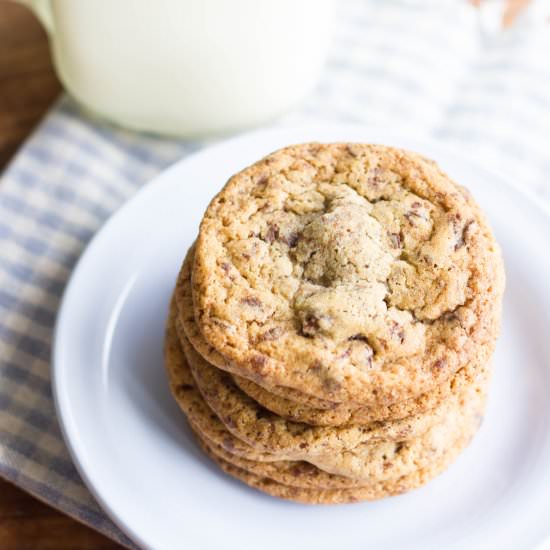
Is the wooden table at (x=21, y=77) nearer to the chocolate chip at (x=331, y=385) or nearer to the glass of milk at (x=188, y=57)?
the glass of milk at (x=188, y=57)

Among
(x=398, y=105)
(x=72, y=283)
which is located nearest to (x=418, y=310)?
(x=72, y=283)

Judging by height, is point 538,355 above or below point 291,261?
below

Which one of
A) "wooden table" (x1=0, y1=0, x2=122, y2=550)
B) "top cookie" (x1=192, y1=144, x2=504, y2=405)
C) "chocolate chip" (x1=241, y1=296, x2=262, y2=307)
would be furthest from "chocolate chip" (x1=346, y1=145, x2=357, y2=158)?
"wooden table" (x1=0, y1=0, x2=122, y2=550)

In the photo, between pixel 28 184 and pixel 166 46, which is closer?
pixel 166 46

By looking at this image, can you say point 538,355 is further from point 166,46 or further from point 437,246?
point 166,46

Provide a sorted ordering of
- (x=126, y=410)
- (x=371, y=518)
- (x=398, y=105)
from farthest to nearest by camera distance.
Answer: (x=398, y=105) → (x=126, y=410) → (x=371, y=518)

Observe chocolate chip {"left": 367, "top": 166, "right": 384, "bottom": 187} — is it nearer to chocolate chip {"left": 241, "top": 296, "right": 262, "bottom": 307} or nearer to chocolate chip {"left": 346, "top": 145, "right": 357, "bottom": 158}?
chocolate chip {"left": 346, "top": 145, "right": 357, "bottom": 158}

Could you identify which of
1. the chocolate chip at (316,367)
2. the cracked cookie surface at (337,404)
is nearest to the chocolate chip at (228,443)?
the cracked cookie surface at (337,404)

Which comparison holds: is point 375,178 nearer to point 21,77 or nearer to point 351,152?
point 351,152
